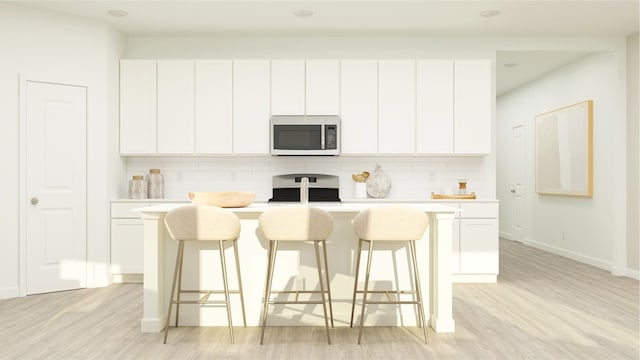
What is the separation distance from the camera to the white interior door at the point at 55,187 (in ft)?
15.5

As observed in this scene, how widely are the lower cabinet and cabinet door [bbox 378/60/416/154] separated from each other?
3.26 feet

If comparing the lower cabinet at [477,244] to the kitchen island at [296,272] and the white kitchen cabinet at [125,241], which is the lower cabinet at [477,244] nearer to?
the kitchen island at [296,272]

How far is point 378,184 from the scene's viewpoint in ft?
18.4

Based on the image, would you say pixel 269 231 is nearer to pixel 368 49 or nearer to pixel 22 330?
pixel 22 330

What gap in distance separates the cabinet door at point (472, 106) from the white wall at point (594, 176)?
5.59ft

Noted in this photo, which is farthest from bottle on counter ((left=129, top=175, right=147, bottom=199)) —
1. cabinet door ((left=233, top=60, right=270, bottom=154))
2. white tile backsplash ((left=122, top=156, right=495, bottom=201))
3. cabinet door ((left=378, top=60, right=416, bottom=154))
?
cabinet door ((left=378, top=60, right=416, bottom=154))

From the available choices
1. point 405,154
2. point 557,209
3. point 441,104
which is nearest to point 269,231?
point 405,154

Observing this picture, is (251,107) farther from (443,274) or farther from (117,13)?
(443,274)

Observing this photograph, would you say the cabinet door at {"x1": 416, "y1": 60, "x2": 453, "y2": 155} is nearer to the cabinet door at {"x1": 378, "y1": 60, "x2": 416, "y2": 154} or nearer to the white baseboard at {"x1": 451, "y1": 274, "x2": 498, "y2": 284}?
the cabinet door at {"x1": 378, "y1": 60, "x2": 416, "y2": 154}

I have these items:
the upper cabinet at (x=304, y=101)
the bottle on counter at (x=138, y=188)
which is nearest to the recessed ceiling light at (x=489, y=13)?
the upper cabinet at (x=304, y=101)

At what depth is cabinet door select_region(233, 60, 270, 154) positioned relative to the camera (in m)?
5.41

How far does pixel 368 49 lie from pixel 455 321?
11.1 feet

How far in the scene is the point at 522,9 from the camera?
189 inches

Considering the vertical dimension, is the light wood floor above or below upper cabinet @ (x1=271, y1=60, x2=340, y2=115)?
below
